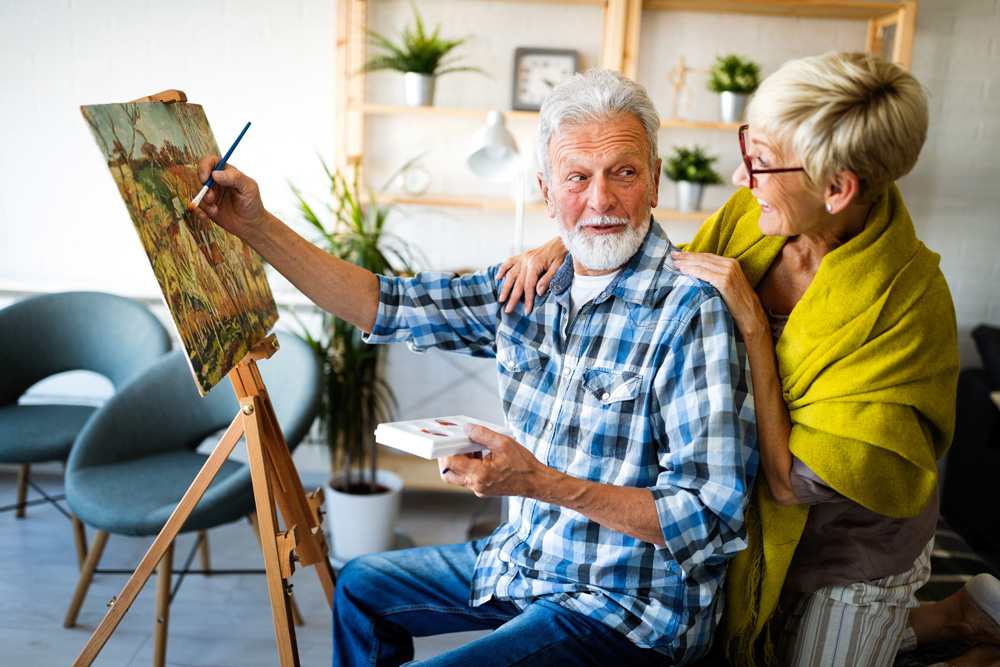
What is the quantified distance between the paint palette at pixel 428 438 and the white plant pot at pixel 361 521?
1.56 meters

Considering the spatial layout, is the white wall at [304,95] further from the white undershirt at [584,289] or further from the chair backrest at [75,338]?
the white undershirt at [584,289]

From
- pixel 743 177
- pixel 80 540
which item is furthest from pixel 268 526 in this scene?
pixel 80 540

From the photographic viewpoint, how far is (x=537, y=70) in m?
3.14

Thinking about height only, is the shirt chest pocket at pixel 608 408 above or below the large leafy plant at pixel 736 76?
below

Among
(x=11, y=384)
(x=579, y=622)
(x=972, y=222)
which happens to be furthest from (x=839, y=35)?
(x=11, y=384)

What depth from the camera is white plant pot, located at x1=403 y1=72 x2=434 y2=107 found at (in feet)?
9.57

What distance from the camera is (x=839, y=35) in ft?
10.4

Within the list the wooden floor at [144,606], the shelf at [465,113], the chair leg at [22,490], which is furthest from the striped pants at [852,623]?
the chair leg at [22,490]

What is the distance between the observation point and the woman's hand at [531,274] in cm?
148

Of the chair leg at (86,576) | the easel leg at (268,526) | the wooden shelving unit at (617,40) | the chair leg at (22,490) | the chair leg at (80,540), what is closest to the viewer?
the easel leg at (268,526)

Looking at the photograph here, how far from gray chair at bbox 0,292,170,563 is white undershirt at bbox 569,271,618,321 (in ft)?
5.81

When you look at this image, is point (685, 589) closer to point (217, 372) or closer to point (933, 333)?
point (933, 333)

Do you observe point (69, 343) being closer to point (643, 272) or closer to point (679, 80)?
point (643, 272)

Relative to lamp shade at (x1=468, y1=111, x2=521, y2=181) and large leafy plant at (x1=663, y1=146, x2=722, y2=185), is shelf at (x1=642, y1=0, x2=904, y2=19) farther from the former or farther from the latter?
lamp shade at (x1=468, y1=111, x2=521, y2=181)
